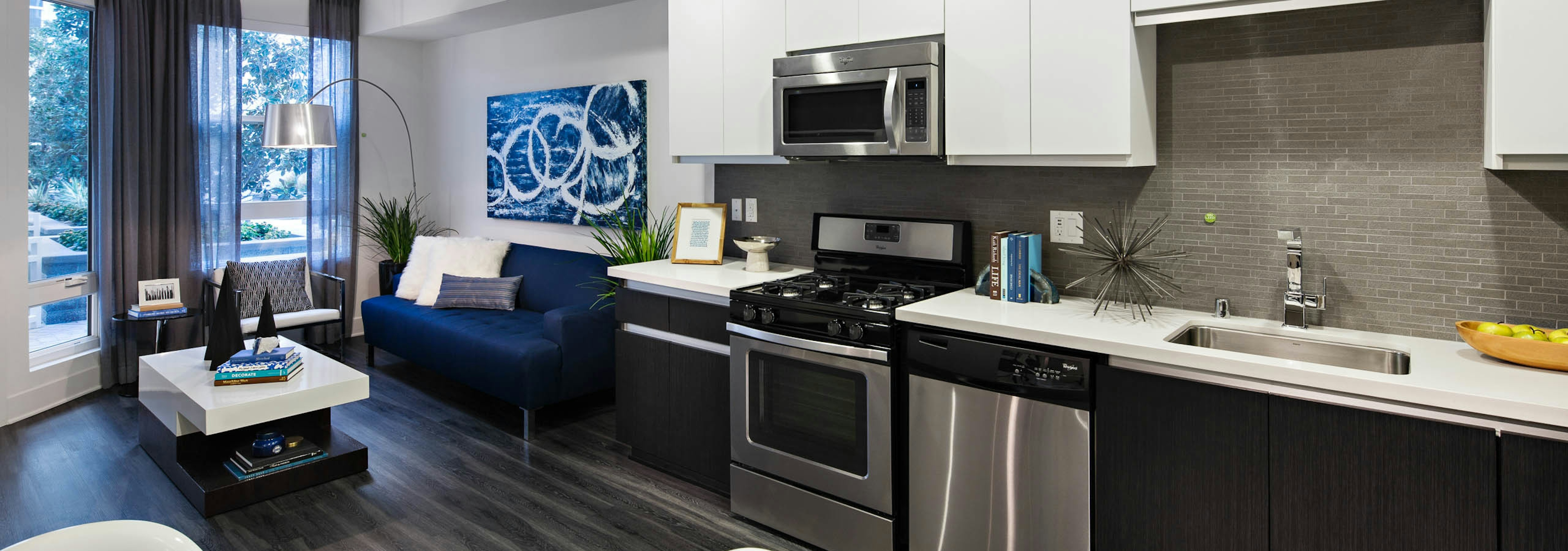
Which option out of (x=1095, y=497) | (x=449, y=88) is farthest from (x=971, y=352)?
(x=449, y=88)

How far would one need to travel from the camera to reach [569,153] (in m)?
5.09

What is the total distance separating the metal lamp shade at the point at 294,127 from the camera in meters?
4.79

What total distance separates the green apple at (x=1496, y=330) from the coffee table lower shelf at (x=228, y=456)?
12.5 feet

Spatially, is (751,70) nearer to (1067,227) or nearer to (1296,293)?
(1067,227)

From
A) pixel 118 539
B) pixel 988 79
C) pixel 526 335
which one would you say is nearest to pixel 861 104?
pixel 988 79

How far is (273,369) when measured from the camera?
3441 mm

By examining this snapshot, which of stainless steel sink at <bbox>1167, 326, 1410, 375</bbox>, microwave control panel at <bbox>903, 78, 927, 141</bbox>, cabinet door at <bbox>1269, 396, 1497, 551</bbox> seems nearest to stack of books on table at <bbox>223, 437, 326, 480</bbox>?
A: microwave control panel at <bbox>903, 78, 927, 141</bbox>

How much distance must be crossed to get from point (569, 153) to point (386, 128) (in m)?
2.00

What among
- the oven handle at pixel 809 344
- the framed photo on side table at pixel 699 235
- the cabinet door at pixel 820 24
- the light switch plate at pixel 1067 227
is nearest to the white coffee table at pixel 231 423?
the framed photo on side table at pixel 699 235

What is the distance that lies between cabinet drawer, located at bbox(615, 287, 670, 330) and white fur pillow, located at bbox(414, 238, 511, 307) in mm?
1978

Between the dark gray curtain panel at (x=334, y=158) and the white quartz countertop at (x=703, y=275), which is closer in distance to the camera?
the white quartz countertop at (x=703, y=275)

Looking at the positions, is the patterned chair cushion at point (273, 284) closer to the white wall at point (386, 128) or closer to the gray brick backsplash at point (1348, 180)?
the white wall at point (386, 128)

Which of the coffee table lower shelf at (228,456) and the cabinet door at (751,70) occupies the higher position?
the cabinet door at (751,70)

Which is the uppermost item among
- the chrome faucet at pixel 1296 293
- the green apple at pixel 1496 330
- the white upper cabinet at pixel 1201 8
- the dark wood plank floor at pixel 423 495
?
the white upper cabinet at pixel 1201 8
